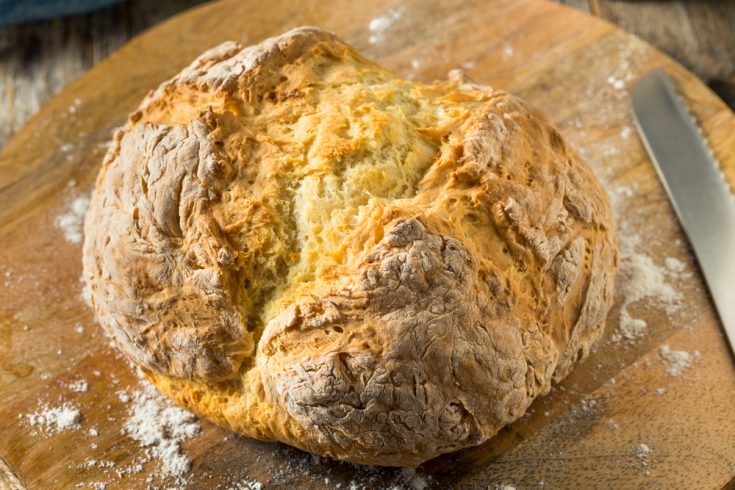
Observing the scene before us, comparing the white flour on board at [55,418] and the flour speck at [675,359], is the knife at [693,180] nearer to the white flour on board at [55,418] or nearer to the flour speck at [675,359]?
the flour speck at [675,359]

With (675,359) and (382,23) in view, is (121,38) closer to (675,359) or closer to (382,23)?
(382,23)

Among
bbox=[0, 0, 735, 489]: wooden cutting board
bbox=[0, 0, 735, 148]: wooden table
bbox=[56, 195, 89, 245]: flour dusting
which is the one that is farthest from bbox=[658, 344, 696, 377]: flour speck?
bbox=[56, 195, 89, 245]: flour dusting

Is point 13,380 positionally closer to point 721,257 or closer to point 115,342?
point 115,342

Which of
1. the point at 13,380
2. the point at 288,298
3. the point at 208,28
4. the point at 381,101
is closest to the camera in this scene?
the point at 288,298

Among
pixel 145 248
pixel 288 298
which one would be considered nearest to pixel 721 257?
pixel 288 298

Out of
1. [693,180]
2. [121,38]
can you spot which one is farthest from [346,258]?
[121,38]

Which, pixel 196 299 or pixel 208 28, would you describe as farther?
pixel 208 28
